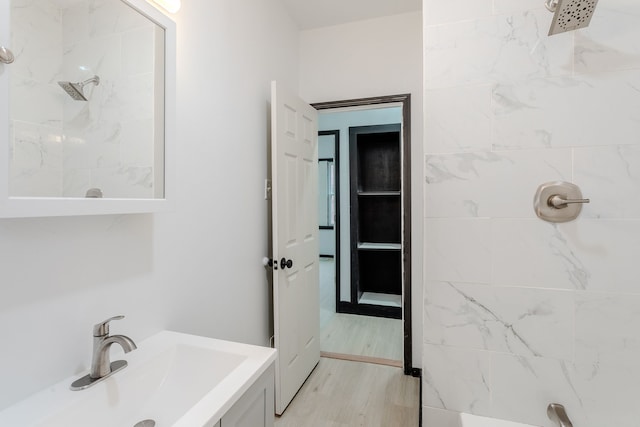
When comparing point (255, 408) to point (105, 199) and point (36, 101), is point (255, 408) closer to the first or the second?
point (105, 199)

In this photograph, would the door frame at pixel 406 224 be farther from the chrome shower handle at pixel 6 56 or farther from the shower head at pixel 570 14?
the chrome shower handle at pixel 6 56

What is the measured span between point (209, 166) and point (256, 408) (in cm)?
99

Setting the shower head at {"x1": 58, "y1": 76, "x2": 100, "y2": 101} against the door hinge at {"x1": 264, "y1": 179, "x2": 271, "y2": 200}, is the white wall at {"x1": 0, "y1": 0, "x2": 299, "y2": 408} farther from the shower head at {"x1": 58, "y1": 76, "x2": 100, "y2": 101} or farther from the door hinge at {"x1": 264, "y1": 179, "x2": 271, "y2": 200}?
the shower head at {"x1": 58, "y1": 76, "x2": 100, "y2": 101}

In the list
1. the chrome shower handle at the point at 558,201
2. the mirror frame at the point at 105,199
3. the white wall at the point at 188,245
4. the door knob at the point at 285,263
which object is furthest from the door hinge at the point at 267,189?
the chrome shower handle at the point at 558,201

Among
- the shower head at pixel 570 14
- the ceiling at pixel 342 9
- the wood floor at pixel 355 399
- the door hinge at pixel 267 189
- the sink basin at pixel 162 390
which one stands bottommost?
the wood floor at pixel 355 399

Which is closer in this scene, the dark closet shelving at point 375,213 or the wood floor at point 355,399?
the wood floor at point 355,399

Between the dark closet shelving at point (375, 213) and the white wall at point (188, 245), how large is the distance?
57.8 inches

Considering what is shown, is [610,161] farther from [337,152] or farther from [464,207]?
[337,152]

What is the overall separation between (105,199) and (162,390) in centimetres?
60

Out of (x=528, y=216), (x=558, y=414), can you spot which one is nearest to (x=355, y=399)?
(x=558, y=414)

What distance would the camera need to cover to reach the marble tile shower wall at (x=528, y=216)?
106cm

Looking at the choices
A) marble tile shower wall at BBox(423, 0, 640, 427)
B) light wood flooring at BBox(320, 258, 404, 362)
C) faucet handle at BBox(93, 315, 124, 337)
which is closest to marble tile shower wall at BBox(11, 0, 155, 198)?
faucet handle at BBox(93, 315, 124, 337)

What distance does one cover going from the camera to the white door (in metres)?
1.78

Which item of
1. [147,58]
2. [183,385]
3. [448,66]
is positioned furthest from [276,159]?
[183,385]
